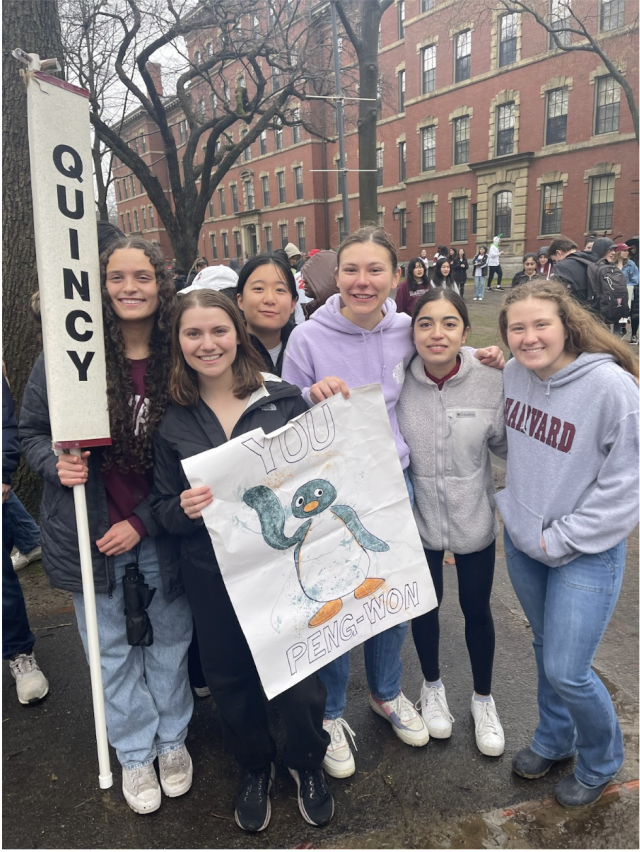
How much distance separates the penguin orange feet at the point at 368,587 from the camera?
2307mm

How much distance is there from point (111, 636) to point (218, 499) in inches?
31.9

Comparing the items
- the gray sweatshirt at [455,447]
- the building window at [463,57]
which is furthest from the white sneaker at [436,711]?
the building window at [463,57]

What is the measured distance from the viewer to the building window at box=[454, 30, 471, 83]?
2627 cm

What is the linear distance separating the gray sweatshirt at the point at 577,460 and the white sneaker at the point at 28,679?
8.13 ft

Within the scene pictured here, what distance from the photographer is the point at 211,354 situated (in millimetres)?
2143

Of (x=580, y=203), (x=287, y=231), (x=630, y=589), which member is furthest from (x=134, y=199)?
(x=630, y=589)

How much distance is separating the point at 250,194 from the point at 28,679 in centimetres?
4487

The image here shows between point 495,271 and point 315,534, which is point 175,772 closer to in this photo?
point 315,534

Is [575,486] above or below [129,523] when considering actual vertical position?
above

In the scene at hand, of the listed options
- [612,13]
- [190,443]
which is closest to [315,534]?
[190,443]

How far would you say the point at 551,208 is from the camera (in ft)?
83.8

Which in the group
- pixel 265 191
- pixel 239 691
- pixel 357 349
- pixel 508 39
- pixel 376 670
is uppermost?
pixel 508 39

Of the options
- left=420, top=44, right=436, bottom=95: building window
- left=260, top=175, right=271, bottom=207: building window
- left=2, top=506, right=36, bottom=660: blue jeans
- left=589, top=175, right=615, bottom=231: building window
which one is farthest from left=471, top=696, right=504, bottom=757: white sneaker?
left=260, top=175, right=271, bottom=207: building window

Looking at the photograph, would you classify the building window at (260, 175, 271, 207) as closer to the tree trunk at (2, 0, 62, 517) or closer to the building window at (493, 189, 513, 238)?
the building window at (493, 189, 513, 238)
